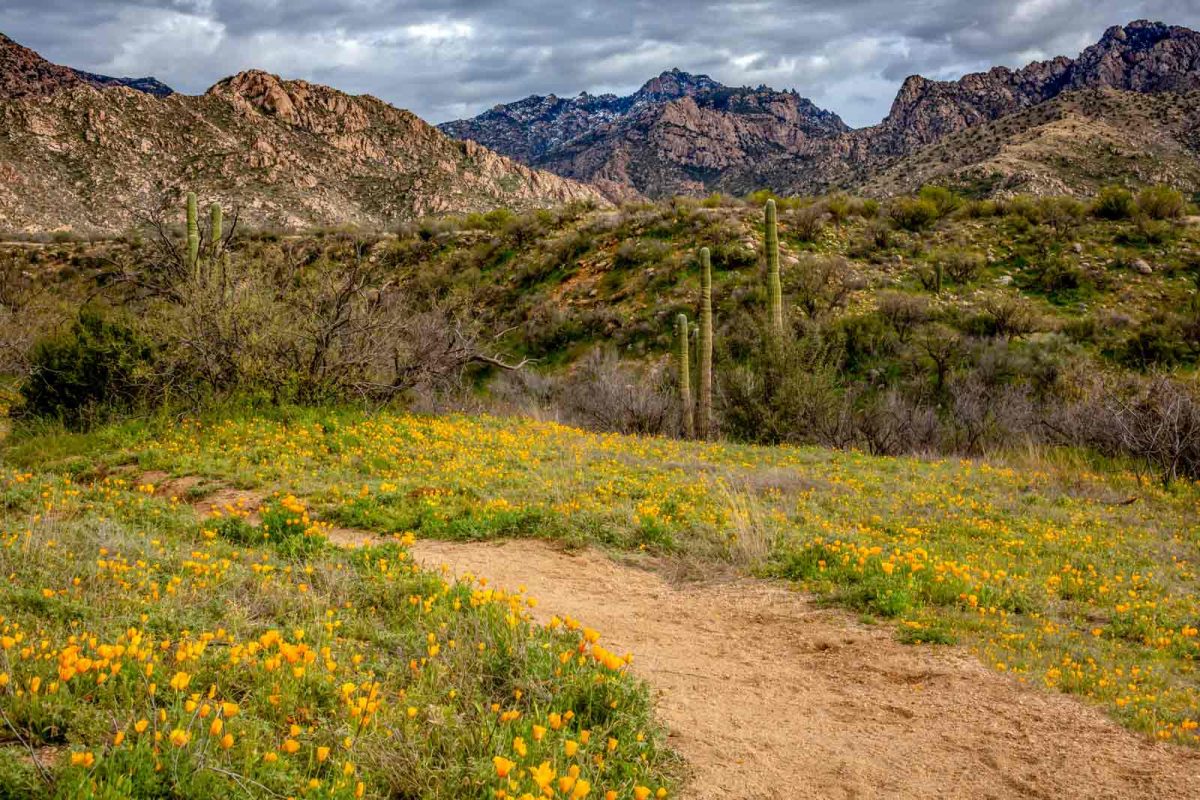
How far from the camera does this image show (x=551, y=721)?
308 cm

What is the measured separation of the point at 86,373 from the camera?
1216cm

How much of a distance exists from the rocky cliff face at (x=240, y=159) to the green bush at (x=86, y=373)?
30361mm

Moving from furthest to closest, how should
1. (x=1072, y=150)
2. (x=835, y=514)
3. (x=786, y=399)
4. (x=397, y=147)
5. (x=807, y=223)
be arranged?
(x=397, y=147) → (x=1072, y=150) → (x=807, y=223) → (x=786, y=399) → (x=835, y=514)

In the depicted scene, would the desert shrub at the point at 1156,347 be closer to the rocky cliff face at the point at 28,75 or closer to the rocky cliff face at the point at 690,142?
the rocky cliff face at the point at 28,75

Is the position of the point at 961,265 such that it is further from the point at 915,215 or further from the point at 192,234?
the point at 192,234

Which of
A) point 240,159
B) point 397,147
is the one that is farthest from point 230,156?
point 397,147

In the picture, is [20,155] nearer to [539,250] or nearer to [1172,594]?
[539,250]

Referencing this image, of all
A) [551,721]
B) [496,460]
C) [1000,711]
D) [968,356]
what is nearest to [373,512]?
[496,460]

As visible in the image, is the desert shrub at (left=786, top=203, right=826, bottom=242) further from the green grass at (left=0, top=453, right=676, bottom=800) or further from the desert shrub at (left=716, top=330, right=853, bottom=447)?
the green grass at (left=0, top=453, right=676, bottom=800)

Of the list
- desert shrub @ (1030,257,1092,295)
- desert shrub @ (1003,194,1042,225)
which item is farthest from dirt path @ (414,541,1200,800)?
desert shrub @ (1003,194,1042,225)

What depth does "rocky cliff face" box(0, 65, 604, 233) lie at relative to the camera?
154ft

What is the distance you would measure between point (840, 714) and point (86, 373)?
41.4 ft

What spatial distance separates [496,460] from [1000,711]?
23.5ft

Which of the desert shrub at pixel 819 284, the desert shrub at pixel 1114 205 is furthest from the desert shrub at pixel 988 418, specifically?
the desert shrub at pixel 1114 205
